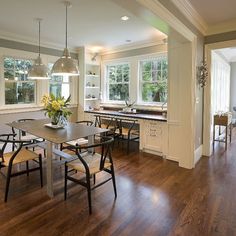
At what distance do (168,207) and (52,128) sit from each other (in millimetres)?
2021

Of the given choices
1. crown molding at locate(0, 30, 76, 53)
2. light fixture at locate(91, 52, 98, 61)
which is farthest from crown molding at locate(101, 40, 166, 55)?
crown molding at locate(0, 30, 76, 53)

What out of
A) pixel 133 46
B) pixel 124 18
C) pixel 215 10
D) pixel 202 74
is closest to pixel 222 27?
pixel 215 10

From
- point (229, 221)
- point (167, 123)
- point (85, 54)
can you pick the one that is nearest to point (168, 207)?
point (229, 221)

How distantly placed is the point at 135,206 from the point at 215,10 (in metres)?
3.14

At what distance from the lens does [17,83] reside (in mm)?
4887

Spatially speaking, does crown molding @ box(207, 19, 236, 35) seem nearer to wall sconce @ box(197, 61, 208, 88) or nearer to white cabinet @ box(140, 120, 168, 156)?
wall sconce @ box(197, 61, 208, 88)

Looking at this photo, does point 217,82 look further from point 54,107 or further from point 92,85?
point 54,107

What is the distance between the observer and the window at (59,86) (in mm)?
5550

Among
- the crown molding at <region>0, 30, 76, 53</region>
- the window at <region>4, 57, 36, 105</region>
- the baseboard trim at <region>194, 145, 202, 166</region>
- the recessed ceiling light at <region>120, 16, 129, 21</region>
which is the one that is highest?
the crown molding at <region>0, 30, 76, 53</region>

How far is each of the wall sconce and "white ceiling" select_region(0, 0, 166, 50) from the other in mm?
1187

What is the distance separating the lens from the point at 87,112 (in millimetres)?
5879

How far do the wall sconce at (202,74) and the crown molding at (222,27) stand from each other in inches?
23.6

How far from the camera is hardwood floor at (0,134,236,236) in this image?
6.72ft

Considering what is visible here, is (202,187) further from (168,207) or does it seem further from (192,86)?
(192,86)
